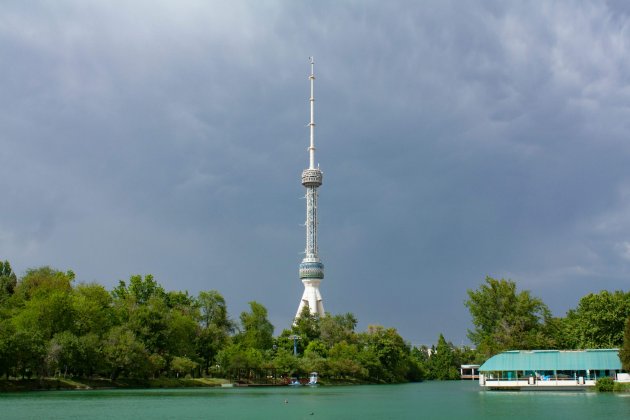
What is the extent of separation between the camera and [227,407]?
5225 cm

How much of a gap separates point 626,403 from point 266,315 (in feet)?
268

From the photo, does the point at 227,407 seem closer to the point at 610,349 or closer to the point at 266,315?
the point at 610,349

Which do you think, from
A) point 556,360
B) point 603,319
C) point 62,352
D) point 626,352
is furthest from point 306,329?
point 626,352

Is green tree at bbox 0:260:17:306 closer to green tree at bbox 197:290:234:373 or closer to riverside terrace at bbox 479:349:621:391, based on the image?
green tree at bbox 197:290:234:373

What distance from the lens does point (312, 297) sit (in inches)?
6688

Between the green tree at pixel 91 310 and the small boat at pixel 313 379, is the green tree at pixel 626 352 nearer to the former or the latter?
the small boat at pixel 313 379

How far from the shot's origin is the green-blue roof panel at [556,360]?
69250 mm

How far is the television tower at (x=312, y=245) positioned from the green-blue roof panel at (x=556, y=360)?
94.4 meters

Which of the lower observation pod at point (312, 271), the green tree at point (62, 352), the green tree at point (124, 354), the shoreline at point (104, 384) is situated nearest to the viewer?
the green tree at point (62, 352)

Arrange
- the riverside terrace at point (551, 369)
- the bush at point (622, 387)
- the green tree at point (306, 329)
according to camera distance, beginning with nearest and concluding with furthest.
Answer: the bush at point (622, 387)
the riverside terrace at point (551, 369)
the green tree at point (306, 329)

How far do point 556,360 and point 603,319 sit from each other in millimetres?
6206

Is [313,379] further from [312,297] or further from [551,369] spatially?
[312,297]

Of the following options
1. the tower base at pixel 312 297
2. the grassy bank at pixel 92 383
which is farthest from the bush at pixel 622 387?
the tower base at pixel 312 297

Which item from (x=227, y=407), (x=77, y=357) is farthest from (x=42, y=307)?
(x=227, y=407)
